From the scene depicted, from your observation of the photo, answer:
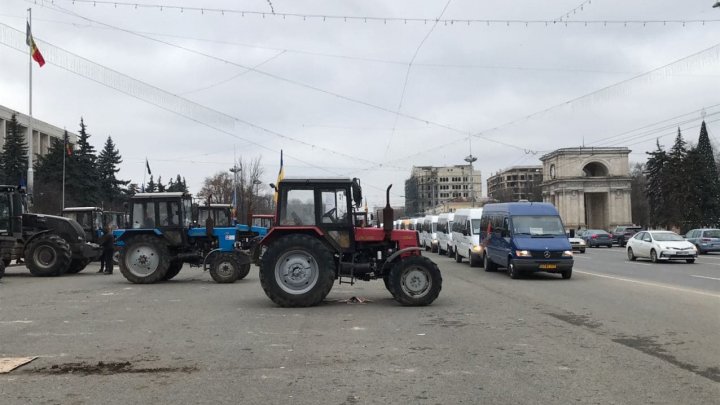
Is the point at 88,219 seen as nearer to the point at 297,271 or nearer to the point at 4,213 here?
the point at 4,213

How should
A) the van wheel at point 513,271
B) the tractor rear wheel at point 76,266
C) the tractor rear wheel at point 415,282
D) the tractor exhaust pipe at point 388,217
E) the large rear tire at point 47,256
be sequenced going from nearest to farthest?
1. the tractor exhaust pipe at point 388,217
2. the tractor rear wheel at point 415,282
3. the van wheel at point 513,271
4. the large rear tire at point 47,256
5. the tractor rear wheel at point 76,266

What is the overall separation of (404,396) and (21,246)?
753 inches

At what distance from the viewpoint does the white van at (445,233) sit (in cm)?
3253

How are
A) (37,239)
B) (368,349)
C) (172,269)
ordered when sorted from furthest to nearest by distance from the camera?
(37,239) < (172,269) < (368,349)

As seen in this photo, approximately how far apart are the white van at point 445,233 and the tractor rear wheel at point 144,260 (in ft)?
58.0

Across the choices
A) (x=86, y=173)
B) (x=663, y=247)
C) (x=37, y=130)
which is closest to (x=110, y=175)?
(x=86, y=173)

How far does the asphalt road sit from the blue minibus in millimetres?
3714

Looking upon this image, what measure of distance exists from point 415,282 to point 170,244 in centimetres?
927

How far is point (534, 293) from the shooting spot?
1416 centimetres

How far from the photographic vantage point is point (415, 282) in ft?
38.3

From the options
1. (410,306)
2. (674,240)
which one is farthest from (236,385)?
(674,240)

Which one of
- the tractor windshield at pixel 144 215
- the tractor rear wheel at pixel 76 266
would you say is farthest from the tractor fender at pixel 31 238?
the tractor windshield at pixel 144 215

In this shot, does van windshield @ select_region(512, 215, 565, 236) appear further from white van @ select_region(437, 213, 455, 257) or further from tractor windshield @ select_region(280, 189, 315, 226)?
white van @ select_region(437, 213, 455, 257)

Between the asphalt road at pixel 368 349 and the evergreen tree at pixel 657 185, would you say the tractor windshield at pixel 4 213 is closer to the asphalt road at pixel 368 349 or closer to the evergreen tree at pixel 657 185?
the asphalt road at pixel 368 349
